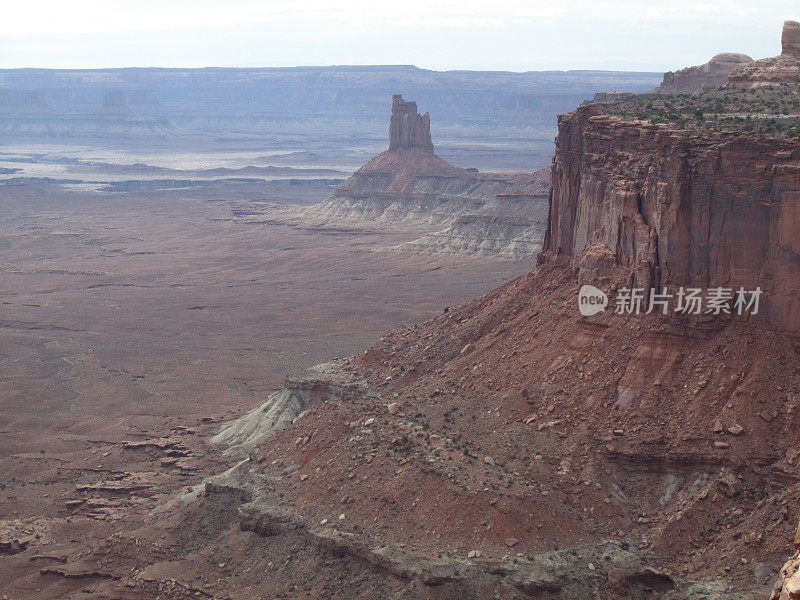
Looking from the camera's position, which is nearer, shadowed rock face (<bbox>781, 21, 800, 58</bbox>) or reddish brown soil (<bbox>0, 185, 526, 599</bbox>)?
reddish brown soil (<bbox>0, 185, 526, 599</bbox>)

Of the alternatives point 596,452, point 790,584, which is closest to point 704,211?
point 596,452

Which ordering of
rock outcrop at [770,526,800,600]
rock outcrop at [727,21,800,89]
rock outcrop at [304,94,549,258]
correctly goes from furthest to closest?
rock outcrop at [304,94,549,258], rock outcrop at [727,21,800,89], rock outcrop at [770,526,800,600]

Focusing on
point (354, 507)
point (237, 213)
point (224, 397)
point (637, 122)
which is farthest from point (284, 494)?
point (237, 213)

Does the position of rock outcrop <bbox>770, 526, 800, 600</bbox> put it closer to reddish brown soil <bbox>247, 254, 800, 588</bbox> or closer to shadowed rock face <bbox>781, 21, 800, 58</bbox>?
reddish brown soil <bbox>247, 254, 800, 588</bbox>

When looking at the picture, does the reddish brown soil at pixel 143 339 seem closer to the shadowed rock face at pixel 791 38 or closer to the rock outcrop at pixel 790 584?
the rock outcrop at pixel 790 584

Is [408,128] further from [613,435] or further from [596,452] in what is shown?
[596,452]

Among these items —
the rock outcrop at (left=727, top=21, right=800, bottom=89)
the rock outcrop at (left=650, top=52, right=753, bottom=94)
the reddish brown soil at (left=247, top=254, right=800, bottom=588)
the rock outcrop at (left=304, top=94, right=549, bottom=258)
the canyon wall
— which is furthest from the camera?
the rock outcrop at (left=304, top=94, right=549, bottom=258)

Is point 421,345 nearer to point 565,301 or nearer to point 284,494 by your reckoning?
point 565,301

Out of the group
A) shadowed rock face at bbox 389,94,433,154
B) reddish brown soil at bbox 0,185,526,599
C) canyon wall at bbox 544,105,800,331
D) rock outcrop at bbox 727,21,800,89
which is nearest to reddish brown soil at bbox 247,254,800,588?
canyon wall at bbox 544,105,800,331
